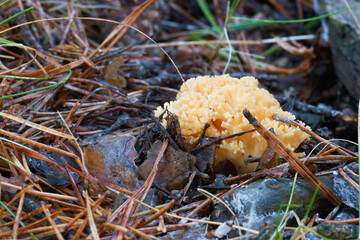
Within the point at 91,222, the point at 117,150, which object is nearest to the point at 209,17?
the point at 117,150

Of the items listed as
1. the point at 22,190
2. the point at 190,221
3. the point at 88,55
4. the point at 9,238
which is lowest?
the point at 190,221

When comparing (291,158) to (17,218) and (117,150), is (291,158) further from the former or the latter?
(17,218)

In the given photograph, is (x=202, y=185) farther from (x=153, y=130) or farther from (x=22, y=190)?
(x=22, y=190)

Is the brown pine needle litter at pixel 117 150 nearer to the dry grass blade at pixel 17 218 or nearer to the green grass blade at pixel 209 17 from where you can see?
the dry grass blade at pixel 17 218

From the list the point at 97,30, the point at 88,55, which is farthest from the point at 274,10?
the point at 88,55

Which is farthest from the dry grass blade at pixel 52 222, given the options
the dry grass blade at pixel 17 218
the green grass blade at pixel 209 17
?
the green grass blade at pixel 209 17

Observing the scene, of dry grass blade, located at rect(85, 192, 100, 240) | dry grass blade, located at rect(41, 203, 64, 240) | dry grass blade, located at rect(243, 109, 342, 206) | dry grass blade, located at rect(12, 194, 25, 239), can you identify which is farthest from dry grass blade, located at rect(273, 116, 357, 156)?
dry grass blade, located at rect(12, 194, 25, 239)

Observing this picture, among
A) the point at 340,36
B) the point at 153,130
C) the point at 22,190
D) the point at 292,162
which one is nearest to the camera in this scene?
the point at 22,190
